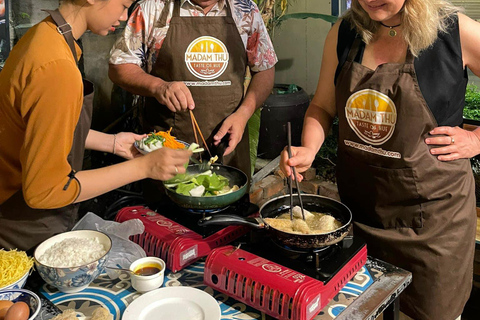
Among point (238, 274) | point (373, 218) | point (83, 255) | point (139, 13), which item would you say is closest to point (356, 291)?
point (238, 274)

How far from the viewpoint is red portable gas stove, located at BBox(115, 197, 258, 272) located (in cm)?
176

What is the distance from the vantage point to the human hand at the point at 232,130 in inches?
110

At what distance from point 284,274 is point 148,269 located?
503 millimetres

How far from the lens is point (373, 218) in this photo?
2238mm

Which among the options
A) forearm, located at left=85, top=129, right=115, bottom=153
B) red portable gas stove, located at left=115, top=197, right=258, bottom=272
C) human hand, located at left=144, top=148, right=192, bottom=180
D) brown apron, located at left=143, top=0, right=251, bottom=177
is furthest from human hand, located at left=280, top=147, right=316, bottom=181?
brown apron, located at left=143, top=0, right=251, bottom=177

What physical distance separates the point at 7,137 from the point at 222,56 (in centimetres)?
154

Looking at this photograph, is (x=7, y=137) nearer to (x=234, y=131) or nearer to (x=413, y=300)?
(x=234, y=131)

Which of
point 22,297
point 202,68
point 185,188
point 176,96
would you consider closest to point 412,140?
point 185,188

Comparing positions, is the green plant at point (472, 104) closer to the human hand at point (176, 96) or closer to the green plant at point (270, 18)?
the green plant at point (270, 18)

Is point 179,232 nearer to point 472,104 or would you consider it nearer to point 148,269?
point 148,269


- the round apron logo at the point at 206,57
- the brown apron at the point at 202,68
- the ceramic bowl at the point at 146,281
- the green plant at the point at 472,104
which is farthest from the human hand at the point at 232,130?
the green plant at the point at 472,104

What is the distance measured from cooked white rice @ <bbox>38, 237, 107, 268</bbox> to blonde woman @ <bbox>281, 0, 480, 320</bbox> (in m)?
0.84

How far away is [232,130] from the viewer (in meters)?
2.84

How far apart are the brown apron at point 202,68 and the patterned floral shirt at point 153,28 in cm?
4
